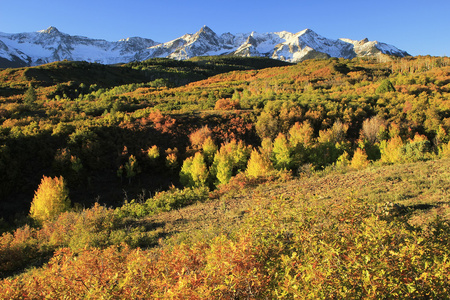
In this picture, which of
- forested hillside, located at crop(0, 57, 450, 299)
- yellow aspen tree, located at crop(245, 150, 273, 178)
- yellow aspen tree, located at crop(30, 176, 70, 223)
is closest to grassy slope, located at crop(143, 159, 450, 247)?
forested hillside, located at crop(0, 57, 450, 299)

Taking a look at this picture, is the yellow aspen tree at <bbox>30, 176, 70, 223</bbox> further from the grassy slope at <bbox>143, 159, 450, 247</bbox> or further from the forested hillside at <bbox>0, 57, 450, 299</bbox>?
the grassy slope at <bbox>143, 159, 450, 247</bbox>

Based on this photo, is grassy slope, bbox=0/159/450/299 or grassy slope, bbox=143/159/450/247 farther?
grassy slope, bbox=143/159/450/247

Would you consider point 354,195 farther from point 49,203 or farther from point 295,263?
point 49,203

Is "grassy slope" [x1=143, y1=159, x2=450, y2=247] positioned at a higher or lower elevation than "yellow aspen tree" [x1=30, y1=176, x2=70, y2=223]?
higher

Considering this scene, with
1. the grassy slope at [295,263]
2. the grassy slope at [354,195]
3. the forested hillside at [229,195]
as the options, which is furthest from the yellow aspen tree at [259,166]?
the grassy slope at [295,263]

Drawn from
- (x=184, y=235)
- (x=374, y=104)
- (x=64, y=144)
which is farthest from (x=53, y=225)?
(x=374, y=104)

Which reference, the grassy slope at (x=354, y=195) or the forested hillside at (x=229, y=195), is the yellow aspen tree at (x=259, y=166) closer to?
the forested hillside at (x=229, y=195)

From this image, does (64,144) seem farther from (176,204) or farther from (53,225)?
(176,204)

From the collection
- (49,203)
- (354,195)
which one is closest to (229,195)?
(354,195)

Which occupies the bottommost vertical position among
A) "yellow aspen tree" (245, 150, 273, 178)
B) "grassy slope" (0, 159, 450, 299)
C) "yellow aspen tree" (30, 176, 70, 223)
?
"yellow aspen tree" (30, 176, 70, 223)

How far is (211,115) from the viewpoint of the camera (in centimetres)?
3684

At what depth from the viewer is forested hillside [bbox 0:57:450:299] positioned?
121 inches

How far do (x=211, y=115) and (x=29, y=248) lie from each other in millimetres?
28751

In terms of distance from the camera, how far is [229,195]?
543 inches
